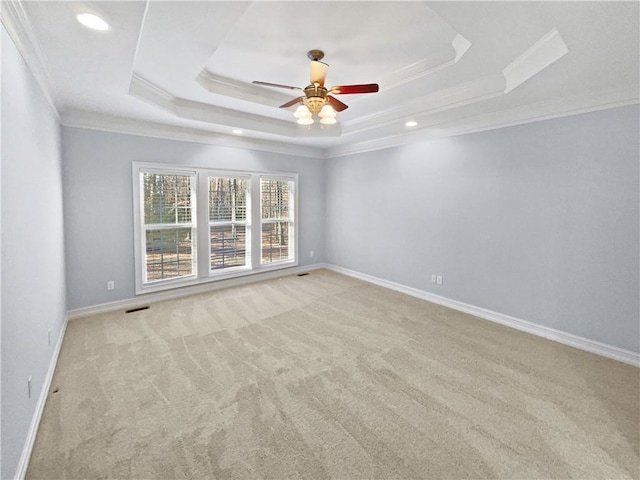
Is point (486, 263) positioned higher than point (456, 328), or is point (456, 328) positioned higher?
point (486, 263)

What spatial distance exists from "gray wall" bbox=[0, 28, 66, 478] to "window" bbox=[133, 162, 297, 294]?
1489 mm

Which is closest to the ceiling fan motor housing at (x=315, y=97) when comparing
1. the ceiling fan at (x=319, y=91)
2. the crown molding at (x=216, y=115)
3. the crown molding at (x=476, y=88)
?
the ceiling fan at (x=319, y=91)

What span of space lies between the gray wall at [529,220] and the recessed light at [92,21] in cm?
385

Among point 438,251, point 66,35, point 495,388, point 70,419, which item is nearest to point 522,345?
point 495,388

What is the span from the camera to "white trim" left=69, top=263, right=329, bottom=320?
12.6 ft

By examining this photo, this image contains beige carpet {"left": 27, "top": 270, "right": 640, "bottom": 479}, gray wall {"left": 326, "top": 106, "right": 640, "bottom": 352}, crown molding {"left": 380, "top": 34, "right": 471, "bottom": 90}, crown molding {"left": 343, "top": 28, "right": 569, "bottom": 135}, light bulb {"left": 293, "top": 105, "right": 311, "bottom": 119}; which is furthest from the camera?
gray wall {"left": 326, "top": 106, "right": 640, "bottom": 352}

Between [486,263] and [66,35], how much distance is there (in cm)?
450

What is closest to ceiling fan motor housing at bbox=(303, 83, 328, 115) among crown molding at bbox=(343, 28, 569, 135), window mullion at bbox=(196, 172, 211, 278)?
crown molding at bbox=(343, 28, 569, 135)

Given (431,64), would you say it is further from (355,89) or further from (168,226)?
(168,226)

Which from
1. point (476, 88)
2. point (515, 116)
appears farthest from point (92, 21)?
point (515, 116)

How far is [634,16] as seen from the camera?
1.72m

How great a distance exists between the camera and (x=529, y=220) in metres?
3.40

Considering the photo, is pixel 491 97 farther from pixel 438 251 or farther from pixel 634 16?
pixel 438 251

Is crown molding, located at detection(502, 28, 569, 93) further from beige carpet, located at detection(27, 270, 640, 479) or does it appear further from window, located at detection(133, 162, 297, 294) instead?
window, located at detection(133, 162, 297, 294)
